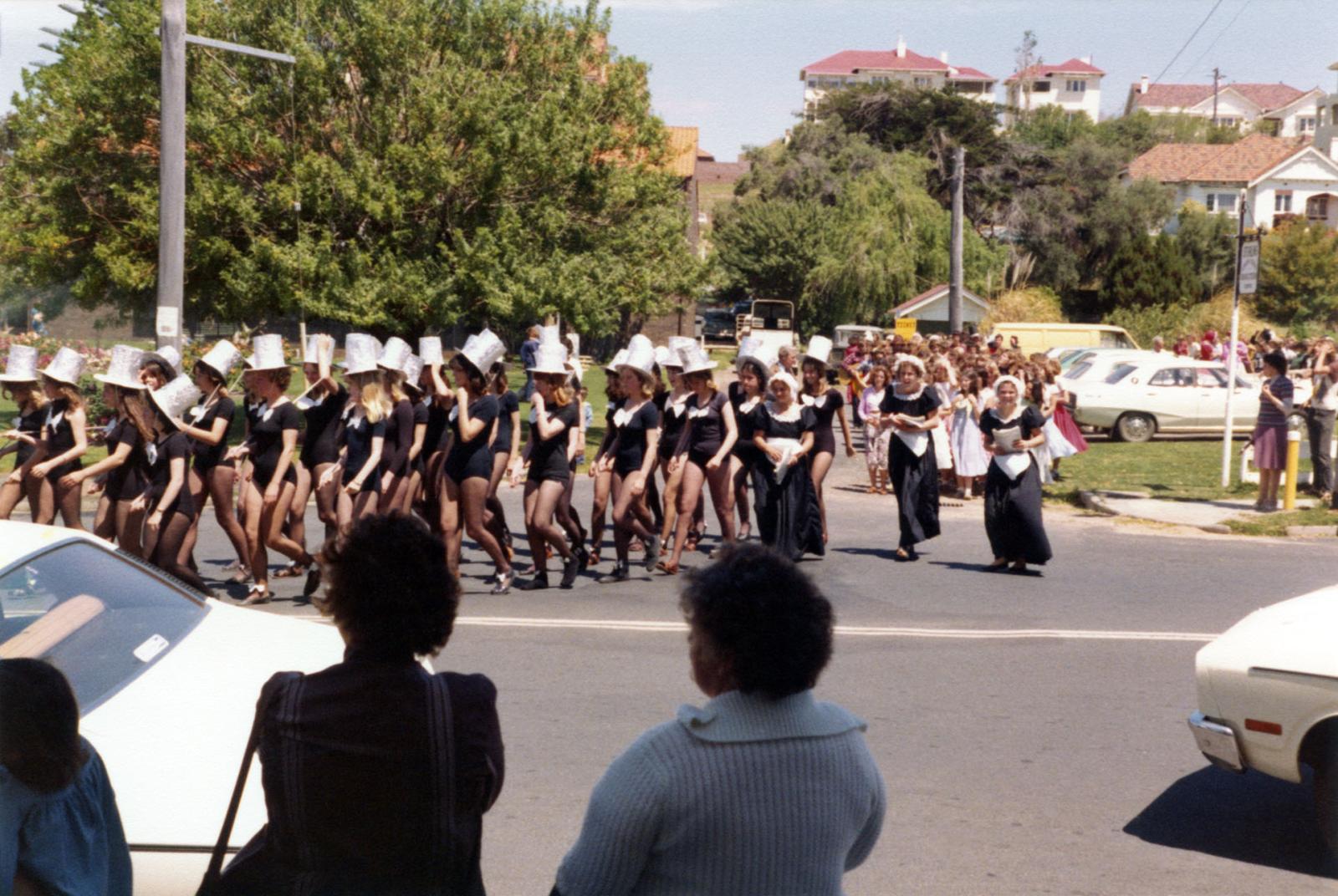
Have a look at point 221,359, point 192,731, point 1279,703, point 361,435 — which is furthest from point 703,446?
point 192,731

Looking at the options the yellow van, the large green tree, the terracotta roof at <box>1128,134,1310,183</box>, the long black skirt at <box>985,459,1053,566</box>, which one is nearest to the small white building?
the terracotta roof at <box>1128,134,1310,183</box>

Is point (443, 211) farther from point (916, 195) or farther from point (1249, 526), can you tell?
point (916, 195)

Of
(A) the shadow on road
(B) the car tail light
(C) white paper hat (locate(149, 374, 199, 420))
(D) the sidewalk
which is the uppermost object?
(C) white paper hat (locate(149, 374, 199, 420))

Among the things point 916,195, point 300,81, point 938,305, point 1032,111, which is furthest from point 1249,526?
point 1032,111

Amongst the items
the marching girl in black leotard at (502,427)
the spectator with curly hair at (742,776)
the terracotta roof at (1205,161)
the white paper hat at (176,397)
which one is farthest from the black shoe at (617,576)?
the terracotta roof at (1205,161)

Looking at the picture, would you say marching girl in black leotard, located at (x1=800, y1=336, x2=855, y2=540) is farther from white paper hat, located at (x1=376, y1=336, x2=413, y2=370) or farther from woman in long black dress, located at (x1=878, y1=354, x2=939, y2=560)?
white paper hat, located at (x1=376, y1=336, x2=413, y2=370)

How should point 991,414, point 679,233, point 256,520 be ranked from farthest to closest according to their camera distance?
1. point 679,233
2. point 991,414
3. point 256,520

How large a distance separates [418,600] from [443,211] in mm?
20239

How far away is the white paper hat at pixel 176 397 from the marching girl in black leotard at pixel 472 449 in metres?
1.80

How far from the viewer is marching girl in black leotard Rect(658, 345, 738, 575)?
11.6 m

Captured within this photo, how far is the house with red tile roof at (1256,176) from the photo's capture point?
225 feet

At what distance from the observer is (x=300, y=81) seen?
21.7 m

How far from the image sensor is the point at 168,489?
30.4 feet

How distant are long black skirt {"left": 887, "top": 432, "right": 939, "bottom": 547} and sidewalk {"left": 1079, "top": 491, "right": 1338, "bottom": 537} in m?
4.10
